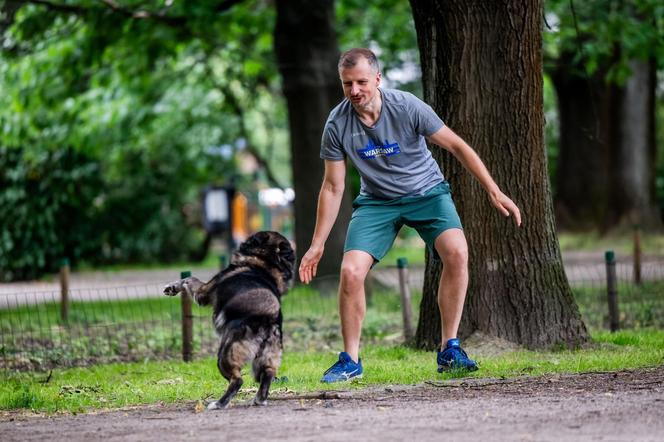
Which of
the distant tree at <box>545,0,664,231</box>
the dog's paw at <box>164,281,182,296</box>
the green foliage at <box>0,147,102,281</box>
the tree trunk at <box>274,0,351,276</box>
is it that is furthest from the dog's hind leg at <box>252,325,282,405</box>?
the green foliage at <box>0,147,102,281</box>

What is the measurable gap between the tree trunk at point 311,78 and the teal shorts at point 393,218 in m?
8.90

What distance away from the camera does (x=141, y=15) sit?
15586 millimetres

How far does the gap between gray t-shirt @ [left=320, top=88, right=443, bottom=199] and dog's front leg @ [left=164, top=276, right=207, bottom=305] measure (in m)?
1.23

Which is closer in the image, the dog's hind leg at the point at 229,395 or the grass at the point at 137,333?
the dog's hind leg at the point at 229,395

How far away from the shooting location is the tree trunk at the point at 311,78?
1622 centimetres

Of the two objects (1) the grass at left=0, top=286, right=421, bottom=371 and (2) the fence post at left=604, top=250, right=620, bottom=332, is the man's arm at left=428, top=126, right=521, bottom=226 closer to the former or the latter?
(1) the grass at left=0, top=286, right=421, bottom=371

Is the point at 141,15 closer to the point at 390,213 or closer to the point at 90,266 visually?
the point at 390,213

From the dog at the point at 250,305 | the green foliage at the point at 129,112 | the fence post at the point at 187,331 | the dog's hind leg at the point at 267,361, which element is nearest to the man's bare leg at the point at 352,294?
the dog at the point at 250,305

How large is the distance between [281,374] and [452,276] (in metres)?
1.56

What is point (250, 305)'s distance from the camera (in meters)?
6.36

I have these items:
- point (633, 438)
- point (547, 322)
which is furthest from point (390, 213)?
point (633, 438)

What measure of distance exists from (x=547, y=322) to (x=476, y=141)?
1.49 m

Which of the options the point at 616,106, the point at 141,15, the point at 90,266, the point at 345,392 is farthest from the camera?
the point at 90,266

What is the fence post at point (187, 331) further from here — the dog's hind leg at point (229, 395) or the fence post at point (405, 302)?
the dog's hind leg at point (229, 395)
